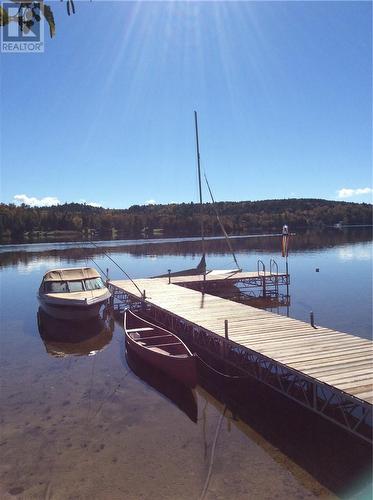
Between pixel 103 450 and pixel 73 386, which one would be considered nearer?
pixel 103 450

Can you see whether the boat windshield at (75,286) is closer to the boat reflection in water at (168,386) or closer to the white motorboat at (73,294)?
the white motorboat at (73,294)

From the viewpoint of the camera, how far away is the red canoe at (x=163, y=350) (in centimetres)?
1385

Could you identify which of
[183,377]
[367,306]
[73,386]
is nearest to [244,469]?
[183,377]

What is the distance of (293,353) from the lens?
39.2 ft

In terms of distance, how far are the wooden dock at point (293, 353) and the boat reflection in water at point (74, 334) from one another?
3470 mm

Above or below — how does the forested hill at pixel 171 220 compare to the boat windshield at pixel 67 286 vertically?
above

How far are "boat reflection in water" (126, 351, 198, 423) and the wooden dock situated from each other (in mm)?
2141

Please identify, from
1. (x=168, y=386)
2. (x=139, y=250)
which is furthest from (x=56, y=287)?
(x=139, y=250)

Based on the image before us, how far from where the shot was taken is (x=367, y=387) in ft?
30.7

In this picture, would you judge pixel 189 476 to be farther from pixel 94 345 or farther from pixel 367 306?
pixel 367 306

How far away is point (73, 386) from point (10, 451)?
449 centimetres

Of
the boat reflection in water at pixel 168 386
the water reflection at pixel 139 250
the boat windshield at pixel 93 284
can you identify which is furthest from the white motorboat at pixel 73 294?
the water reflection at pixel 139 250

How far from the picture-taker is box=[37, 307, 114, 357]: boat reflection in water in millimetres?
19906

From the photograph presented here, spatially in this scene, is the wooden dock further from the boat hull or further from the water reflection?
the water reflection
